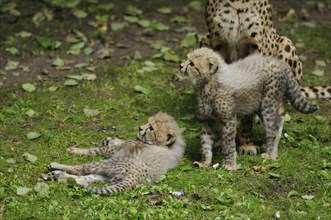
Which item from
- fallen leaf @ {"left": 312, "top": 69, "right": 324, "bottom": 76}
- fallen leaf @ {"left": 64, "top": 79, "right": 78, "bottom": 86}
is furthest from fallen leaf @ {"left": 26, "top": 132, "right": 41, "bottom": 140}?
fallen leaf @ {"left": 312, "top": 69, "right": 324, "bottom": 76}

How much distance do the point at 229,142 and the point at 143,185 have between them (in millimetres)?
1001

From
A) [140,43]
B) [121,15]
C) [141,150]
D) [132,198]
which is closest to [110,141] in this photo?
[141,150]

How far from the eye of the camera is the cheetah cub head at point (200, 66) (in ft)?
22.9

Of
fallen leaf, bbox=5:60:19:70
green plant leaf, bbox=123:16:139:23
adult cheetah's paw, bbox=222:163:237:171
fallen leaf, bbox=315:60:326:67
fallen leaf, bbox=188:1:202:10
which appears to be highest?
adult cheetah's paw, bbox=222:163:237:171

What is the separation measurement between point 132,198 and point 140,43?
4.46 m

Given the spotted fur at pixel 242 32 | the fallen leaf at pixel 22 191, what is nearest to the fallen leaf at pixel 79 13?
the spotted fur at pixel 242 32

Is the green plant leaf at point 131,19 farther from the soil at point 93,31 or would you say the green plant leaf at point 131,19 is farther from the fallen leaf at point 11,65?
the fallen leaf at point 11,65

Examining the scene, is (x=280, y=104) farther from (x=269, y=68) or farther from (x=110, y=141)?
(x=110, y=141)

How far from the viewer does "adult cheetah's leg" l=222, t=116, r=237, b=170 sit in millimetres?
6988

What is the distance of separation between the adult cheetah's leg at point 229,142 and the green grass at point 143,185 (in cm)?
16

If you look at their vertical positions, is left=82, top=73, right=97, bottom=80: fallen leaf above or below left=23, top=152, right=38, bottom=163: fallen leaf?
below

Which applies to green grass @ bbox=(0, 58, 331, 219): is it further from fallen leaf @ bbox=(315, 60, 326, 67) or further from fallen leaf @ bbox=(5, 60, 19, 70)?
fallen leaf @ bbox=(315, 60, 326, 67)

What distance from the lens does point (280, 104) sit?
24.3 feet

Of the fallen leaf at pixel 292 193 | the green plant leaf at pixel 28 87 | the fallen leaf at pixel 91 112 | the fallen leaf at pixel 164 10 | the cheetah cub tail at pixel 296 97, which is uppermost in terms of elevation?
the cheetah cub tail at pixel 296 97
